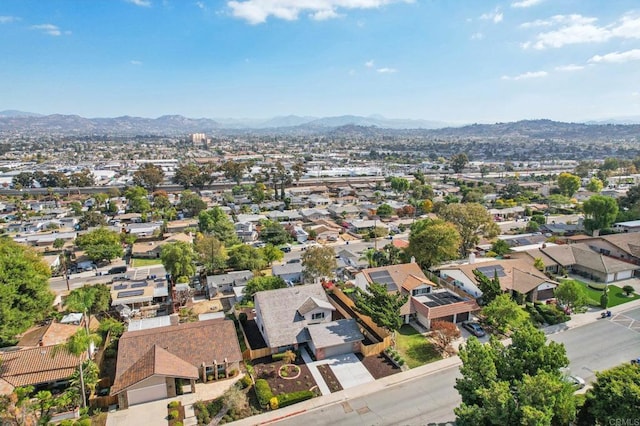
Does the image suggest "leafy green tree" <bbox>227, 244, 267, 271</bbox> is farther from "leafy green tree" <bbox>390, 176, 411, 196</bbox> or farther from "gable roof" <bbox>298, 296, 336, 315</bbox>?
"leafy green tree" <bbox>390, 176, 411, 196</bbox>

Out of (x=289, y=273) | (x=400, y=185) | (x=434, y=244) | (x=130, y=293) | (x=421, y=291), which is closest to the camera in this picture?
(x=421, y=291)

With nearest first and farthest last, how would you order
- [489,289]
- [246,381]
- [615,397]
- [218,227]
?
[615,397]
[246,381]
[489,289]
[218,227]

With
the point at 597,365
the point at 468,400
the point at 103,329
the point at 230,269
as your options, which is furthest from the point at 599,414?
the point at 230,269

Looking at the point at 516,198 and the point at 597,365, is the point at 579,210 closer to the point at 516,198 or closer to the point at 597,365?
the point at 516,198

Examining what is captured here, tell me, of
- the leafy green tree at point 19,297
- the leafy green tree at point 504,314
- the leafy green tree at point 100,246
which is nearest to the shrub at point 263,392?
the leafy green tree at point 504,314

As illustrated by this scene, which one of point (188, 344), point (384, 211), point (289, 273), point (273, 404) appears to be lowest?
point (289, 273)

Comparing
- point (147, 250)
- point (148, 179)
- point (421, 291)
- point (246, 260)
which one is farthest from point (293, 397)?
point (148, 179)

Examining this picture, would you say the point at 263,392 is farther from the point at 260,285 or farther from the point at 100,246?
the point at 100,246
